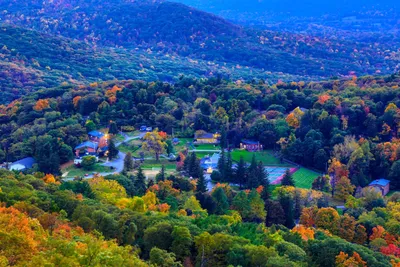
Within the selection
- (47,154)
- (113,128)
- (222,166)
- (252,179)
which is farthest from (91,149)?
(252,179)

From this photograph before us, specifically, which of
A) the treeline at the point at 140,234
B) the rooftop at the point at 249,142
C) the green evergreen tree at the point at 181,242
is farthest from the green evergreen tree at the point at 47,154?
the green evergreen tree at the point at 181,242

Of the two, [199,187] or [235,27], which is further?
[235,27]

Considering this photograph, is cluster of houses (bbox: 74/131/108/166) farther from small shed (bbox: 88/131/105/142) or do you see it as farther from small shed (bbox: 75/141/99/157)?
small shed (bbox: 88/131/105/142)

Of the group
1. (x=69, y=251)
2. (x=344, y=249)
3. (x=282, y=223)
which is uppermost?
(x=69, y=251)

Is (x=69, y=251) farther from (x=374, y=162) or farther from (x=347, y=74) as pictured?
(x=347, y=74)

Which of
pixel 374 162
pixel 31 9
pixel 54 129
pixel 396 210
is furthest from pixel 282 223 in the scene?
pixel 31 9

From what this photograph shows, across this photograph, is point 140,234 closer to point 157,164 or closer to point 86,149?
point 157,164

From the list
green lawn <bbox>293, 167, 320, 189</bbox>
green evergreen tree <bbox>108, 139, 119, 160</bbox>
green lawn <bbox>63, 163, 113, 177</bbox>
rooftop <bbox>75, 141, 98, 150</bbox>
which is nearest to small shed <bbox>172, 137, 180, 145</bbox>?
green evergreen tree <bbox>108, 139, 119, 160</bbox>
